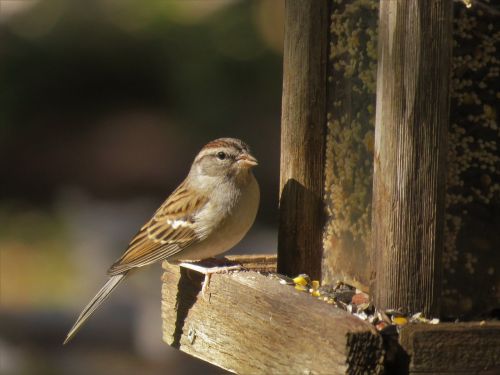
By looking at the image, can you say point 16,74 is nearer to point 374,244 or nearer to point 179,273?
point 179,273

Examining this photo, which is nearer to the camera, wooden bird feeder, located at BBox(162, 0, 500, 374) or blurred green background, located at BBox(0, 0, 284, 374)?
wooden bird feeder, located at BBox(162, 0, 500, 374)

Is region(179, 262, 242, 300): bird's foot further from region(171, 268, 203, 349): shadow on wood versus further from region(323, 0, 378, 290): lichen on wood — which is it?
region(323, 0, 378, 290): lichen on wood

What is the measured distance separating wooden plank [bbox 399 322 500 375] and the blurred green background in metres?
6.32

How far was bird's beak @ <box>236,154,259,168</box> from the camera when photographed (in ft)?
12.6

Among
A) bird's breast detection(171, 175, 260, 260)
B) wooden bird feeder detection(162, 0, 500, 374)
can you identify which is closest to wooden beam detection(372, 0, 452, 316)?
wooden bird feeder detection(162, 0, 500, 374)

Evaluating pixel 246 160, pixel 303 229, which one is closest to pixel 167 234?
pixel 246 160

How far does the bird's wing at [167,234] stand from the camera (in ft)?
12.4

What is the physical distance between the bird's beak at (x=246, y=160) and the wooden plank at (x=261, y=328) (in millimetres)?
541

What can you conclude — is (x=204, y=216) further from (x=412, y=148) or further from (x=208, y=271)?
(x=412, y=148)

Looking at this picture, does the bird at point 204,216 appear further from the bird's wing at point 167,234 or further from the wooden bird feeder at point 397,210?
the wooden bird feeder at point 397,210

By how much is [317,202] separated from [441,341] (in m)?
0.92

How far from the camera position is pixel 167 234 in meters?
3.86

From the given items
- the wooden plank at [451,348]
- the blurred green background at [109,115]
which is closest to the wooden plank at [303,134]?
the wooden plank at [451,348]

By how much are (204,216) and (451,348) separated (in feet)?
4.74
